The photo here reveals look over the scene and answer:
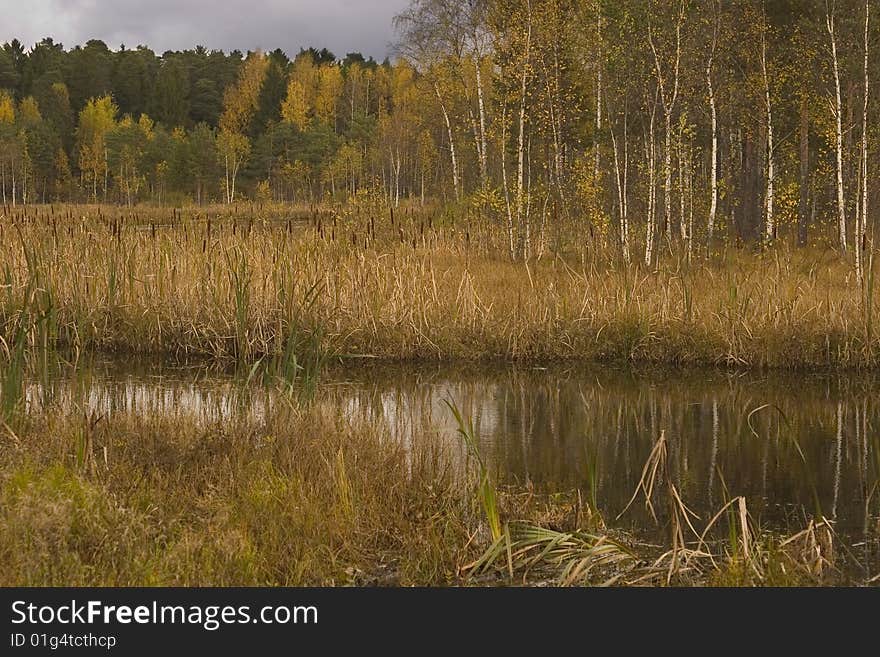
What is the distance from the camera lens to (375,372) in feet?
33.7

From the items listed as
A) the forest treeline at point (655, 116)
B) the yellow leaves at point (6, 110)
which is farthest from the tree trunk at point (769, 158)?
the yellow leaves at point (6, 110)

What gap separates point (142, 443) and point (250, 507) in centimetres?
135

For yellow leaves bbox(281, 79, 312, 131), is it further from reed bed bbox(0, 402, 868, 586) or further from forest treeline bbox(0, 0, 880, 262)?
reed bed bbox(0, 402, 868, 586)

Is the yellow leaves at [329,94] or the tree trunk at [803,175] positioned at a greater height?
the yellow leaves at [329,94]

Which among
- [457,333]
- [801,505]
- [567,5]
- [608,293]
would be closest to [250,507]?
[801,505]

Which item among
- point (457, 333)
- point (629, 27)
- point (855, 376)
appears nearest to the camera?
point (855, 376)

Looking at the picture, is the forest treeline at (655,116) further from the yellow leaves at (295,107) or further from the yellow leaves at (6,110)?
the yellow leaves at (6,110)

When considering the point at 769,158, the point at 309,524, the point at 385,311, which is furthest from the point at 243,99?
the point at 309,524

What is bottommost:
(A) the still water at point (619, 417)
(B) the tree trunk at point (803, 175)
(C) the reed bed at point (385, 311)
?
A: (A) the still water at point (619, 417)

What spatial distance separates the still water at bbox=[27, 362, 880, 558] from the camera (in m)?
6.43

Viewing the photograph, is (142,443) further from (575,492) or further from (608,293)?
(608,293)

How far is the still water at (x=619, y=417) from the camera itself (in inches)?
253

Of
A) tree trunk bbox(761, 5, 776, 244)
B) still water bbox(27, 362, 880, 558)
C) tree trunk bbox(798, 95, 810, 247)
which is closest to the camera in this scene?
still water bbox(27, 362, 880, 558)

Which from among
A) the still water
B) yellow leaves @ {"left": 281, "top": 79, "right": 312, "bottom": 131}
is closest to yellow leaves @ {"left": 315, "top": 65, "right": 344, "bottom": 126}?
yellow leaves @ {"left": 281, "top": 79, "right": 312, "bottom": 131}
